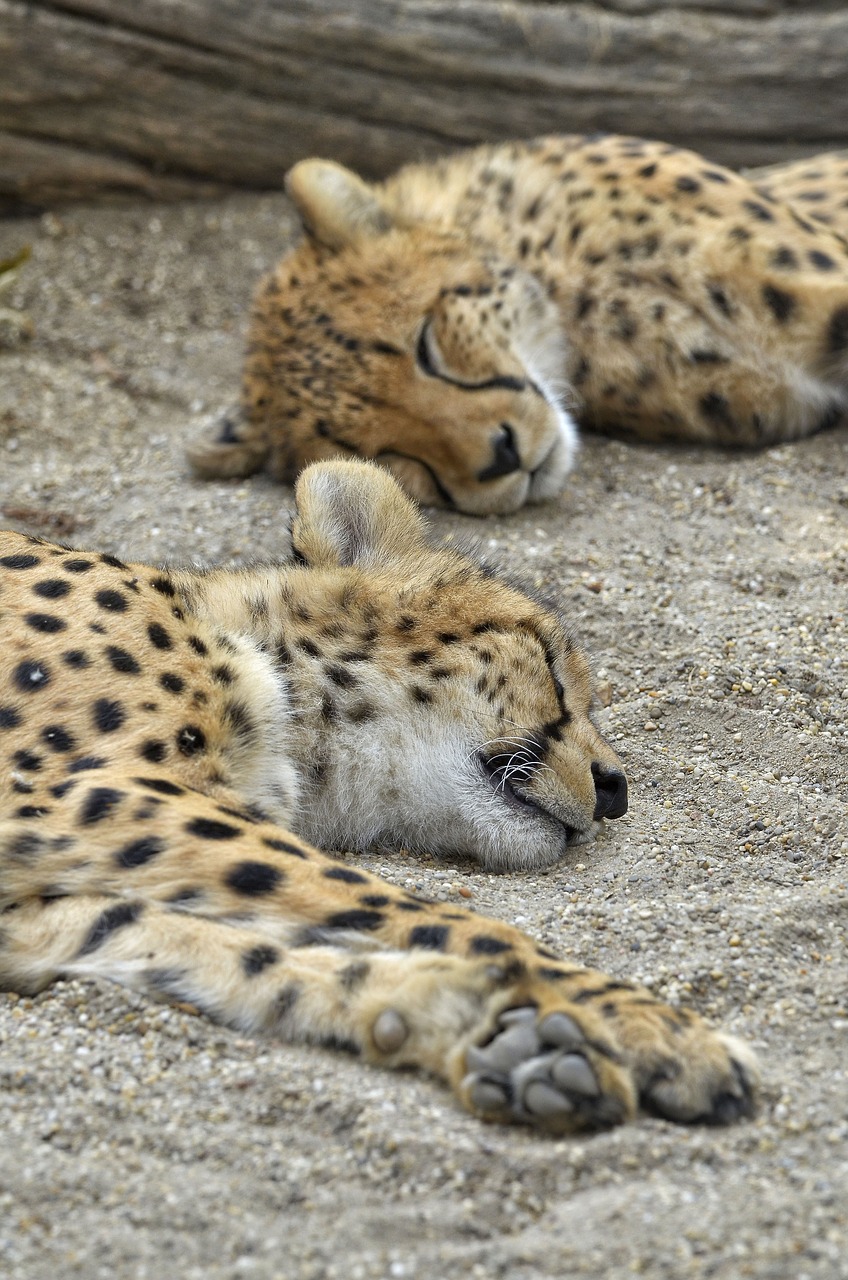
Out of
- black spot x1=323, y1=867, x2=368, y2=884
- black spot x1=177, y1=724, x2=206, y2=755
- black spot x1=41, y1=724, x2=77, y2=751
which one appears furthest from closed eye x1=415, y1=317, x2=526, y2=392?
black spot x1=323, y1=867, x2=368, y2=884

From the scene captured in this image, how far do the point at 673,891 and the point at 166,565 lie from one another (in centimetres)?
132

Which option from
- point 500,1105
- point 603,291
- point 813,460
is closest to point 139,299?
point 603,291

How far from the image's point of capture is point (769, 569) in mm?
3809

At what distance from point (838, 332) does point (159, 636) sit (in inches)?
97.9

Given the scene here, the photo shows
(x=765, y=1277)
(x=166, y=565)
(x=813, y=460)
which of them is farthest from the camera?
(x=813, y=460)

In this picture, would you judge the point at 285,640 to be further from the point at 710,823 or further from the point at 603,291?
the point at 603,291

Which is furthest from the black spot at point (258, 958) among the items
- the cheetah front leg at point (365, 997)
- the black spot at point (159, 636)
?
the black spot at point (159, 636)

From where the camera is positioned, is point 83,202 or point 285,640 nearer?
point 285,640

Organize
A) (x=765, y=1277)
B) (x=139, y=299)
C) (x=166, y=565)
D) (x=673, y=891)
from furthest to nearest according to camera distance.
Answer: (x=139, y=299) → (x=166, y=565) → (x=673, y=891) → (x=765, y=1277)

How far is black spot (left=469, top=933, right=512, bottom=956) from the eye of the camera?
7.36ft

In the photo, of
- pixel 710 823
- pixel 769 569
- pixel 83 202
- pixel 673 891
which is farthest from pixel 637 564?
pixel 83 202

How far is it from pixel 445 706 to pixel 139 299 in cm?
320

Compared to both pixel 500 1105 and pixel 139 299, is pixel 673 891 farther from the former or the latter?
pixel 139 299

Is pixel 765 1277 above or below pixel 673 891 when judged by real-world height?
above
